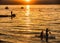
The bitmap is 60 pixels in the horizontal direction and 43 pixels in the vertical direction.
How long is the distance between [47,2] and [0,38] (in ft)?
225

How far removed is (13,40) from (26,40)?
1.74 metres

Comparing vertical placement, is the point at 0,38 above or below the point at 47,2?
below

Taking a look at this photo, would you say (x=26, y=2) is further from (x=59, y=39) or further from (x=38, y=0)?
(x=59, y=39)

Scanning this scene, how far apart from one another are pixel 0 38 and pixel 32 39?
436 centimetres

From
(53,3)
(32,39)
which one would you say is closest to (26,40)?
(32,39)

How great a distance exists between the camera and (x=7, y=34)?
1085 inches

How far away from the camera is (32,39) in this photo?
24797 millimetres

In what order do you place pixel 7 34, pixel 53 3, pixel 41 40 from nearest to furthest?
pixel 41 40
pixel 7 34
pixel 53 3

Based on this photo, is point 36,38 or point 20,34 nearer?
point 36,38

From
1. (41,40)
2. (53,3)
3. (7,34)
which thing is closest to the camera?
(41,40)

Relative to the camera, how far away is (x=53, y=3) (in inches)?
3484

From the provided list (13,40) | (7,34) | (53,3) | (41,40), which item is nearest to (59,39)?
(41,40)

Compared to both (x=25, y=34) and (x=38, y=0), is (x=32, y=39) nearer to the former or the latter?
(x=25, y=34)

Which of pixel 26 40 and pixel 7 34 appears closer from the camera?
pixel 26 40
